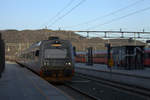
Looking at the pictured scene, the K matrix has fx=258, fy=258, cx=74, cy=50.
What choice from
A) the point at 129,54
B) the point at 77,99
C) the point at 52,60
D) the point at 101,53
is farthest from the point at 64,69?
the point at 101,53

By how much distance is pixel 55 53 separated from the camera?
59.7ft

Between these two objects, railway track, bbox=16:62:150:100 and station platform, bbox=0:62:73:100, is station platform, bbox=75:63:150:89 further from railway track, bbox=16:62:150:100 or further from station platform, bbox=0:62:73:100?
station platform, bbox=0:62:73:100

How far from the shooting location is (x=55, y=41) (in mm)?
18328

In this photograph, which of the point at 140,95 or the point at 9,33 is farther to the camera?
the point at 9,33

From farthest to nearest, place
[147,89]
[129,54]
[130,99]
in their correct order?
[129,54] → [147,89] → [130,99]

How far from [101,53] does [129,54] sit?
827 inches

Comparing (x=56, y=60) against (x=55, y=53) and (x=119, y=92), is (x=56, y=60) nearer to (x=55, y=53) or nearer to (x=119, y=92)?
(x=55, y=53)

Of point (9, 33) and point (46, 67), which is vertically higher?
point (9, 33)

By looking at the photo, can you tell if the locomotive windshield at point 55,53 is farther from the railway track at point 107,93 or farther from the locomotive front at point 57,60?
the railway track at point 107,93

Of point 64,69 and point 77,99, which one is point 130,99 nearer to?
point 77,99

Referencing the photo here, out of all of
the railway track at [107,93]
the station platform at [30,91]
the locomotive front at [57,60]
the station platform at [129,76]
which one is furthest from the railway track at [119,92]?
the station platform at [30,91]

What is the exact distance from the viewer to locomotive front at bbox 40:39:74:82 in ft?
57.9

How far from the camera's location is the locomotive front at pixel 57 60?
17.6 meters

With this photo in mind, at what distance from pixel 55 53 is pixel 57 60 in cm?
60
